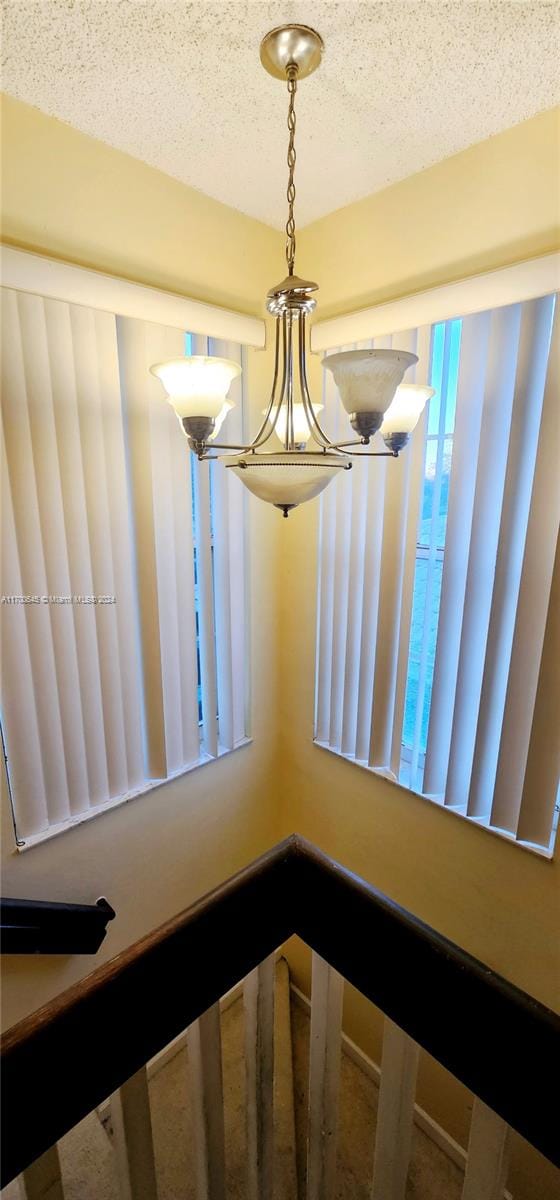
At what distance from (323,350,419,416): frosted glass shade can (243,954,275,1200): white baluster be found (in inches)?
35.7

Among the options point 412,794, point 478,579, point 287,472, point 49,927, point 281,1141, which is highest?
point 287,472

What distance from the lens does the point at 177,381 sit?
0.88 m

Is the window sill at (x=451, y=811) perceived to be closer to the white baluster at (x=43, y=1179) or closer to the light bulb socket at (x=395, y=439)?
the light bulb socket at (x=395, y=439)

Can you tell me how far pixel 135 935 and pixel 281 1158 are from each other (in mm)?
829

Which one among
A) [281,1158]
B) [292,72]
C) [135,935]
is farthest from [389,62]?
[281,1158]

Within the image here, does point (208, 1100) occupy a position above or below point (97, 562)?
below

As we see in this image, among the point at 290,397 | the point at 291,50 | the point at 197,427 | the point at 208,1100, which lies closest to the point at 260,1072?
the point at 208,1100

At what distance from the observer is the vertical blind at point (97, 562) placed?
1.31m

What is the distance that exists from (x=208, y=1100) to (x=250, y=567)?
1.58 meters

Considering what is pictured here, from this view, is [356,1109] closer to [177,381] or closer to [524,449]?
[524,449]

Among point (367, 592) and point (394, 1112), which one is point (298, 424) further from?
point (394, 1112)

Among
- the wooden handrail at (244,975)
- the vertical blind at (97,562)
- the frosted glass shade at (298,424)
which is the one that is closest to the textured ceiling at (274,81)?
the vertical blind at (97,562)

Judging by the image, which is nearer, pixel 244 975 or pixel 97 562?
pixel 244 975

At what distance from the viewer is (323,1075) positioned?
0.73 m
